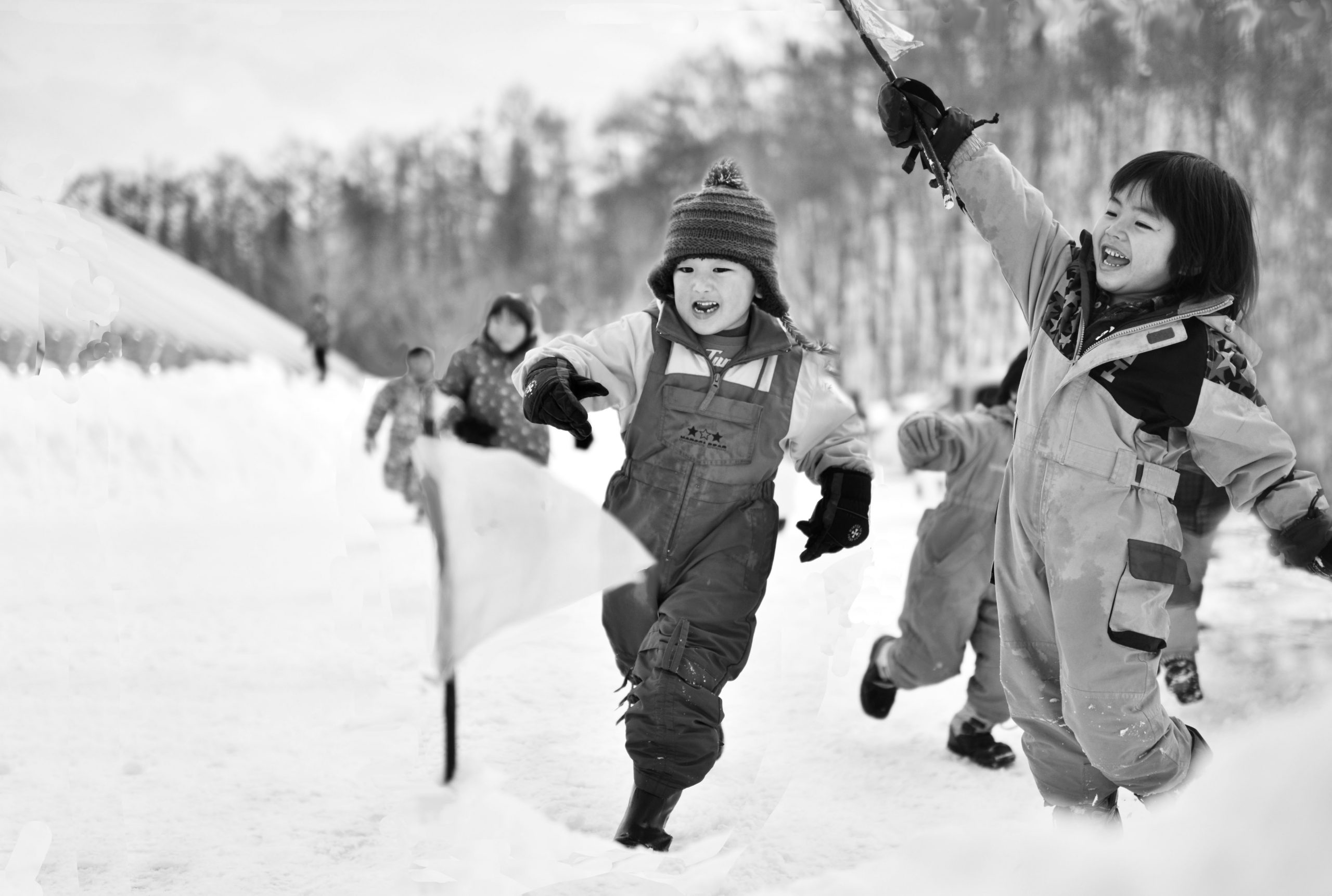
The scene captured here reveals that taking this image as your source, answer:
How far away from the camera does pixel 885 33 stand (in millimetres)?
2242

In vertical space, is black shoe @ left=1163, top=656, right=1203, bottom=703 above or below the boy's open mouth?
below

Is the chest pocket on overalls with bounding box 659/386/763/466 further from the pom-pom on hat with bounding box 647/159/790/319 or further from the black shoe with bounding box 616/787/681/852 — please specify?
the black shoe with bounding box 616/787/681/852

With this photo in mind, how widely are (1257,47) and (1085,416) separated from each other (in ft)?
19.3

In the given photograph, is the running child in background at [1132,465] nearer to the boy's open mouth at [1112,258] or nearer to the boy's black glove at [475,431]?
the boy's open mouth at [1112,258]

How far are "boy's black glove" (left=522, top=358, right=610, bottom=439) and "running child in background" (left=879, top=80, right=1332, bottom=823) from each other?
94 centimetres

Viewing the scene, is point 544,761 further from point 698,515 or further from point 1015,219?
point 1015,219

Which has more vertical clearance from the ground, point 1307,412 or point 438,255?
point 438,255

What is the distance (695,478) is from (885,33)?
105 cm

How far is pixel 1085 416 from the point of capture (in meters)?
2.09

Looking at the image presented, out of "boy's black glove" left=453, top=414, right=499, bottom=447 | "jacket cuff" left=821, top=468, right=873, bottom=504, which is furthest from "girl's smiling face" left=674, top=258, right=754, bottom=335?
"boy's black glove" left=453, top=414, right=499, bottom=447

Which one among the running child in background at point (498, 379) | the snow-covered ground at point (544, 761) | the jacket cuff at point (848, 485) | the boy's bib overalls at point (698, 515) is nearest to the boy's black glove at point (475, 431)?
the running child in background at point (498, 379)

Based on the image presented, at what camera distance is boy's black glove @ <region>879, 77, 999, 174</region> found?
2.28 metres

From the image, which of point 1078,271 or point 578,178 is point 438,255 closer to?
point 578,178

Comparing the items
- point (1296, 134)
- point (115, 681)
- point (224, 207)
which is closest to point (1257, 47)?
point (1296, 134)
